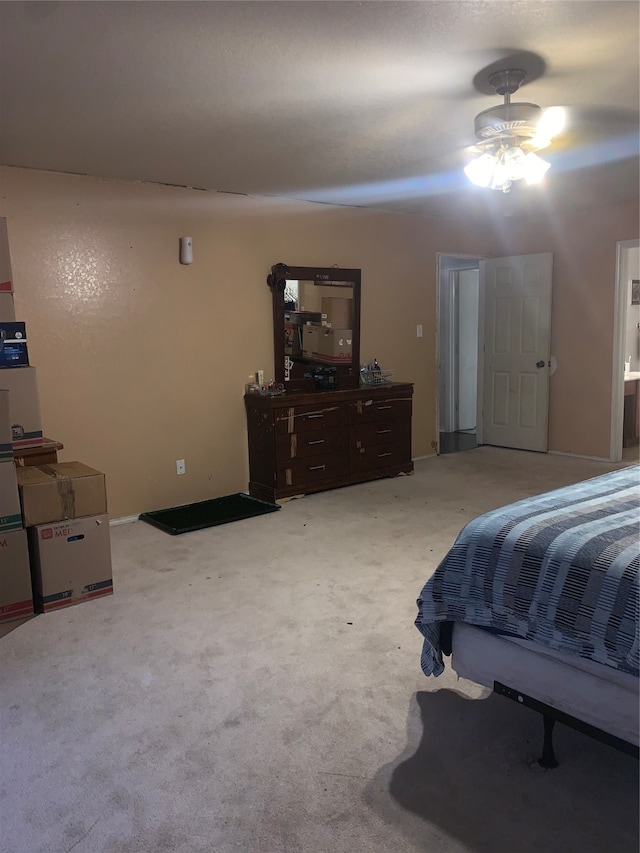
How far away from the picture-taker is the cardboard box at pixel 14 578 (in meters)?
2.91

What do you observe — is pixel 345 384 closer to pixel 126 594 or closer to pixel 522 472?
pixel 522 472

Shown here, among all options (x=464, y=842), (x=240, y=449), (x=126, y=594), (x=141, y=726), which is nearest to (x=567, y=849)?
(x=464, y=842)

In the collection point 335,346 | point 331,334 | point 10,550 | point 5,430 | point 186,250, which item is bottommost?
point 10,550

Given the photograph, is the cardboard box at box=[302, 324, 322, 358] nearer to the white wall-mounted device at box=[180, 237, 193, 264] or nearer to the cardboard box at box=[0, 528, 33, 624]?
the white wall-mounted device at box=[180, 237, 193, 264]

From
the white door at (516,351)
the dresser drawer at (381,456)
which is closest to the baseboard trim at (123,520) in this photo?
the dresser drawer at (381,456)

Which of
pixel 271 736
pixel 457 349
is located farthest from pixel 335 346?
pixel 271 736

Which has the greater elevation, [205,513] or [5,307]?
[5,307]

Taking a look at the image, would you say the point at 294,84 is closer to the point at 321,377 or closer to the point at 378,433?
the point at 321,377

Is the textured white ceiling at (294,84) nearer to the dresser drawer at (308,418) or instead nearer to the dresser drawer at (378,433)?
the dresser drawer at (308,418)

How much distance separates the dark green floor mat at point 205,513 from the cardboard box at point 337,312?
5.39 ft

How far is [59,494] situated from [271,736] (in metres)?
1.63

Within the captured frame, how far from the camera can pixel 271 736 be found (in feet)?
6.83

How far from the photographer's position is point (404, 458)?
18.2 feet

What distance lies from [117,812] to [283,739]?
1.78 feet
